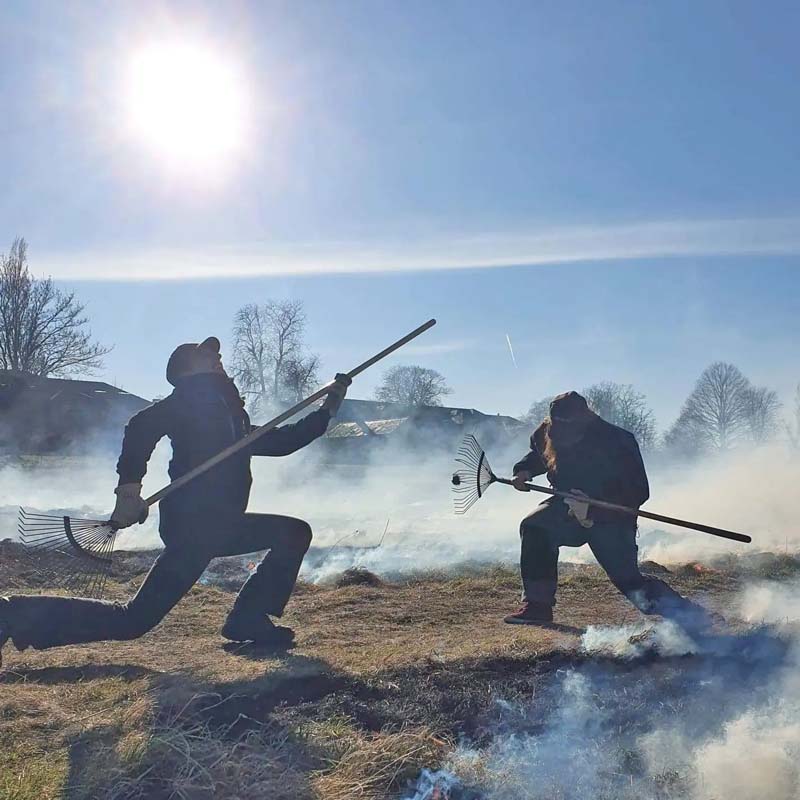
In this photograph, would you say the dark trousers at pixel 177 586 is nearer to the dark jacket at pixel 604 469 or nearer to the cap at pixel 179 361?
the cap at pixel 179 361

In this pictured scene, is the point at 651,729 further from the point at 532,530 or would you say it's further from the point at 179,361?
the point at 179,361

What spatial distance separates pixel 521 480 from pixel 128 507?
2.83 metres

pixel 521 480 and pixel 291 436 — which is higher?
pixel 291 436

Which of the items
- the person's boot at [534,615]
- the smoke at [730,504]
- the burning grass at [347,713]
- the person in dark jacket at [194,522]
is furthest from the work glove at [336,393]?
the smoke at [730,504]

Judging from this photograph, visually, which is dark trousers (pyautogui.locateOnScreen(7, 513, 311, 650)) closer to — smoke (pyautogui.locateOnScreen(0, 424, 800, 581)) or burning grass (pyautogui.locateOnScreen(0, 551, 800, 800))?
burning grass (pyautogui.locateOnScreen(0, 551, 800, 800))

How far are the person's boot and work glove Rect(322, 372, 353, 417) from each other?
204 centimetres

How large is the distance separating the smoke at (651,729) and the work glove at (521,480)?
4.59 feet

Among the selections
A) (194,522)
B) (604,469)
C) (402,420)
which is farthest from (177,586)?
(402,420)

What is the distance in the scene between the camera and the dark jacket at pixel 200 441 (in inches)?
174

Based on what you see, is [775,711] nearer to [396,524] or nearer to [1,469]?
[396,524]

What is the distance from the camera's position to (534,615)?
18.7 ft

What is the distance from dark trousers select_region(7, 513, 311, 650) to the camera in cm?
414

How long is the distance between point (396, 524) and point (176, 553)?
9904 mm

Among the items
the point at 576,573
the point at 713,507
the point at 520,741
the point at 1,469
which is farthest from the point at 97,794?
the point at 1,469
